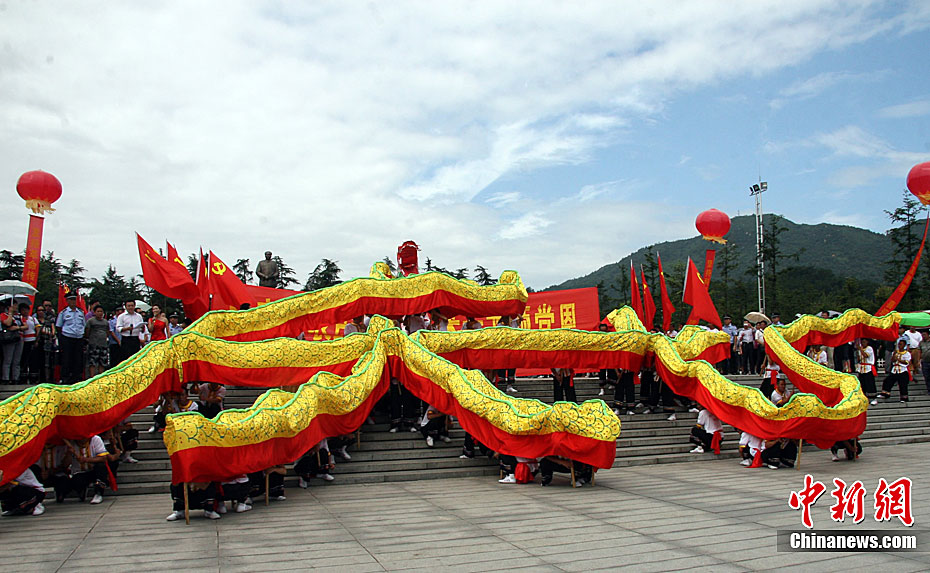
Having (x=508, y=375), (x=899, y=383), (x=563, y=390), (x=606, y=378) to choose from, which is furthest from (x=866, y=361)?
(x=508, y=375)

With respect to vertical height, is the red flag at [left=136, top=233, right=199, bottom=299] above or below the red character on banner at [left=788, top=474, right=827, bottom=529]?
above

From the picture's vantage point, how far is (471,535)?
5406 mm

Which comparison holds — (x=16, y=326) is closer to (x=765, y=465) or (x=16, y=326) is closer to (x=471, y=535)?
(x=471, y=535)

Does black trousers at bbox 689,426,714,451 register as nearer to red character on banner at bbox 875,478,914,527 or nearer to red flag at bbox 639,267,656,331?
red character on banner at bbox 875,478,914,527

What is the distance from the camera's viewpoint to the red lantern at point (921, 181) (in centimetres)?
1327

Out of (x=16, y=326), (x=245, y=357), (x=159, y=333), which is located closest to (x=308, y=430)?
(x=245, y=357)

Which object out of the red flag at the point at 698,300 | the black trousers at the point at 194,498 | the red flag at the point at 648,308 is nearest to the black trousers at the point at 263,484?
the black trousers at the point at 194,498

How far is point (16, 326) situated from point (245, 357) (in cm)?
342

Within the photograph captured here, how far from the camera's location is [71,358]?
10094 mm

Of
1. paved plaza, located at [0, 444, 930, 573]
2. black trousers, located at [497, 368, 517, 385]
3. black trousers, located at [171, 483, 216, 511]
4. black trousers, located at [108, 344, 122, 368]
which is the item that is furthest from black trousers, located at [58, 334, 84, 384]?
black trousers, located at [497, 368, 517, 385]

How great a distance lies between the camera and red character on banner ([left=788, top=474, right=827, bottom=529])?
226 inches

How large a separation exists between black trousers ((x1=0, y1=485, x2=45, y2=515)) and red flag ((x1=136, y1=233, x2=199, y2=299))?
457 cm

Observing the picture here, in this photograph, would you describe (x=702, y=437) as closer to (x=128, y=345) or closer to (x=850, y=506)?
(x=850, y=506)

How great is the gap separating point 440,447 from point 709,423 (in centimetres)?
420
